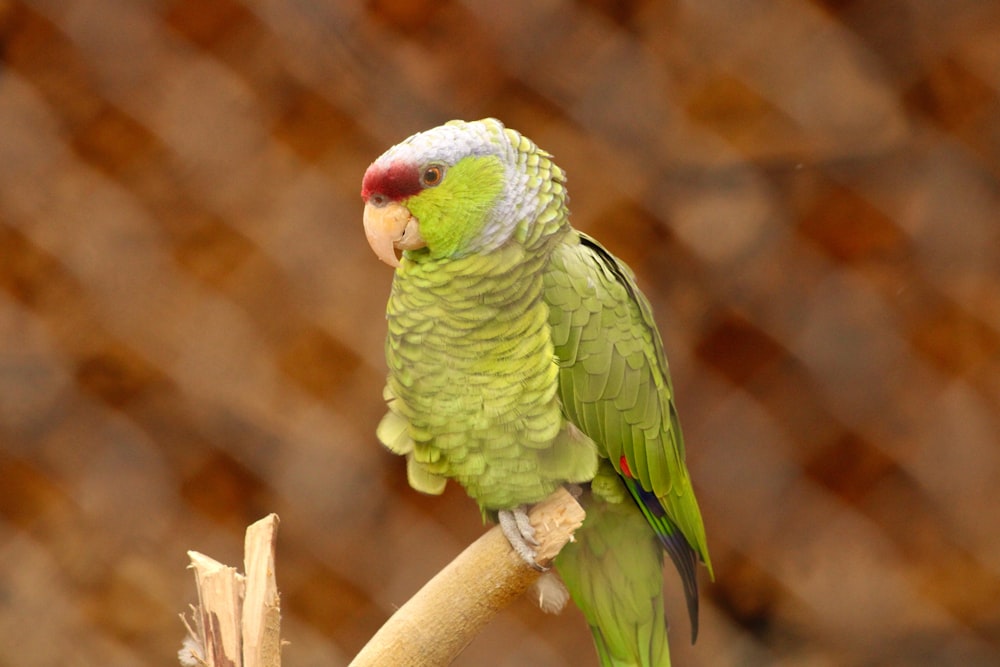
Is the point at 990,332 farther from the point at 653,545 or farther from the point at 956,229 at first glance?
the point at 653,545

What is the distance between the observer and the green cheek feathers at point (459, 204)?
0.59 m

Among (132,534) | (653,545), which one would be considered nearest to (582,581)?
(653,545)

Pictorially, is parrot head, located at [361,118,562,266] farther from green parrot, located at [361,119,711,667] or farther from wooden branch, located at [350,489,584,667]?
wooden branch, located at [350,489,584,667]

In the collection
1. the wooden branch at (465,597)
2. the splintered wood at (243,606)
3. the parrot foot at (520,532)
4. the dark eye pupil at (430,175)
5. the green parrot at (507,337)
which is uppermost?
the dark eye pupil at (430,175)

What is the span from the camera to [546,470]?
0.62 metres

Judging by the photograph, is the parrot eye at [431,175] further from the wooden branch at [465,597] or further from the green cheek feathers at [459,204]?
the wooden branch at [465,597]

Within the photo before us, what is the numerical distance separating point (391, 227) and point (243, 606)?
23 centimetres

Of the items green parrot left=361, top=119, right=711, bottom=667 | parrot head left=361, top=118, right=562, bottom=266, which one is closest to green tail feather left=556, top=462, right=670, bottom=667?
green parrot left=361, top=119, right=711, bottom=667

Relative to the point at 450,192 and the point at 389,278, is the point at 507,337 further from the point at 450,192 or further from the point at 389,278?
the point at 389,278

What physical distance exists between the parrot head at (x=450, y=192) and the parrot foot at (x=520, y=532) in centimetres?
16

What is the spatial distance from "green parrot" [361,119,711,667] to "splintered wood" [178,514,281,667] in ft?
0.46

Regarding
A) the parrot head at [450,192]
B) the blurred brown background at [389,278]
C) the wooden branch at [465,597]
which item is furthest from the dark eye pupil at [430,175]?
the blurred brown background at [389,278]

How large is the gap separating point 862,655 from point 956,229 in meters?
0.49

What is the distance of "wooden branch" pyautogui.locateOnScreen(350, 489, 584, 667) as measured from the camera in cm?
58
